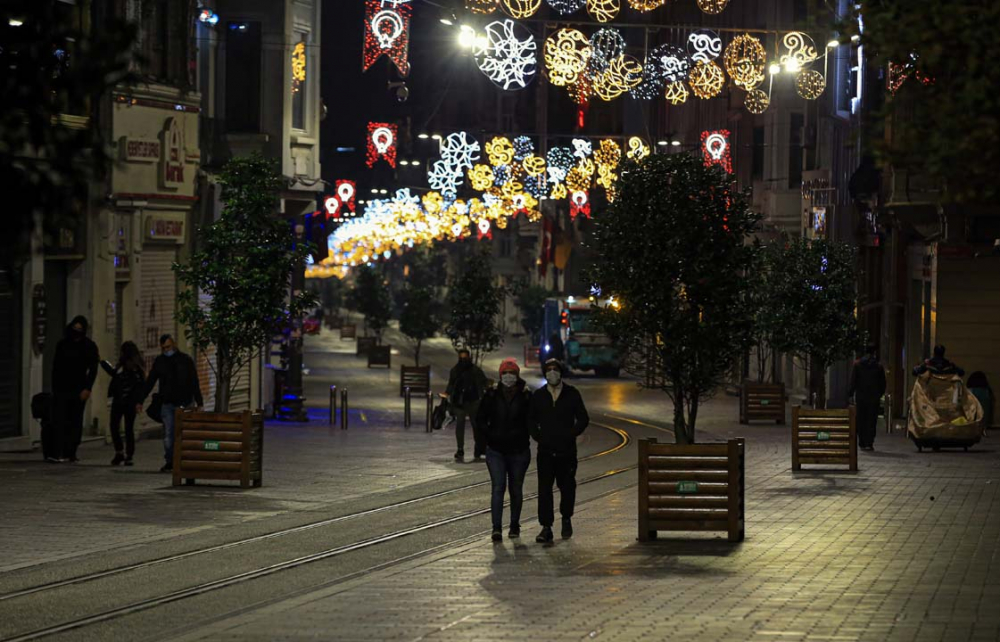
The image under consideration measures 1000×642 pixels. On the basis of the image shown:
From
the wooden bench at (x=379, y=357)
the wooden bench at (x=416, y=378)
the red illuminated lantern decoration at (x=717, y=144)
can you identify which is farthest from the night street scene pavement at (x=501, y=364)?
the wooden bench at (x=379, y=357)

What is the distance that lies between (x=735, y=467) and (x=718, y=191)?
124 inches

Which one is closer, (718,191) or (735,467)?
(735,467)

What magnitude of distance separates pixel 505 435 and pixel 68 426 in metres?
10.4

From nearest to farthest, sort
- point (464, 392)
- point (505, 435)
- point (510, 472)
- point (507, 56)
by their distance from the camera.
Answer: point (505, 435) → point (510, 472) → point (464, 392) → point (507, 56)

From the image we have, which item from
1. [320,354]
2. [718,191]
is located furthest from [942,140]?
[320,354]

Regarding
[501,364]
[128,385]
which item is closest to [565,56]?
[128,385]

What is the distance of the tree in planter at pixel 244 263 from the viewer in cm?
2511

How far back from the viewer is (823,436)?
2700 centimetres

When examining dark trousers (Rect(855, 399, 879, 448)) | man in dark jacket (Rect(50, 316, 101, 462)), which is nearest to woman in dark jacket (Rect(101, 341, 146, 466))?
man in dark jacket (Rect(50, 316, 101, 462))

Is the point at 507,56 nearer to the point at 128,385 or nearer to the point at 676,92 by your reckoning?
the point at 676,92

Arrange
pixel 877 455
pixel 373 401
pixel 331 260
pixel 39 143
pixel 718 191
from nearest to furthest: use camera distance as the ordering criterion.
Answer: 1. pixel 39 143
2. pixel 718 191
3. pixel 877 455
4. pixel 373 401
5. pixel 331 260

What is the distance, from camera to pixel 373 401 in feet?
151

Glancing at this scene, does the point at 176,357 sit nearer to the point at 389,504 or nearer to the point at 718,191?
the point at 389,504

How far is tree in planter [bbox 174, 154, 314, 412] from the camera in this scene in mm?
25109
